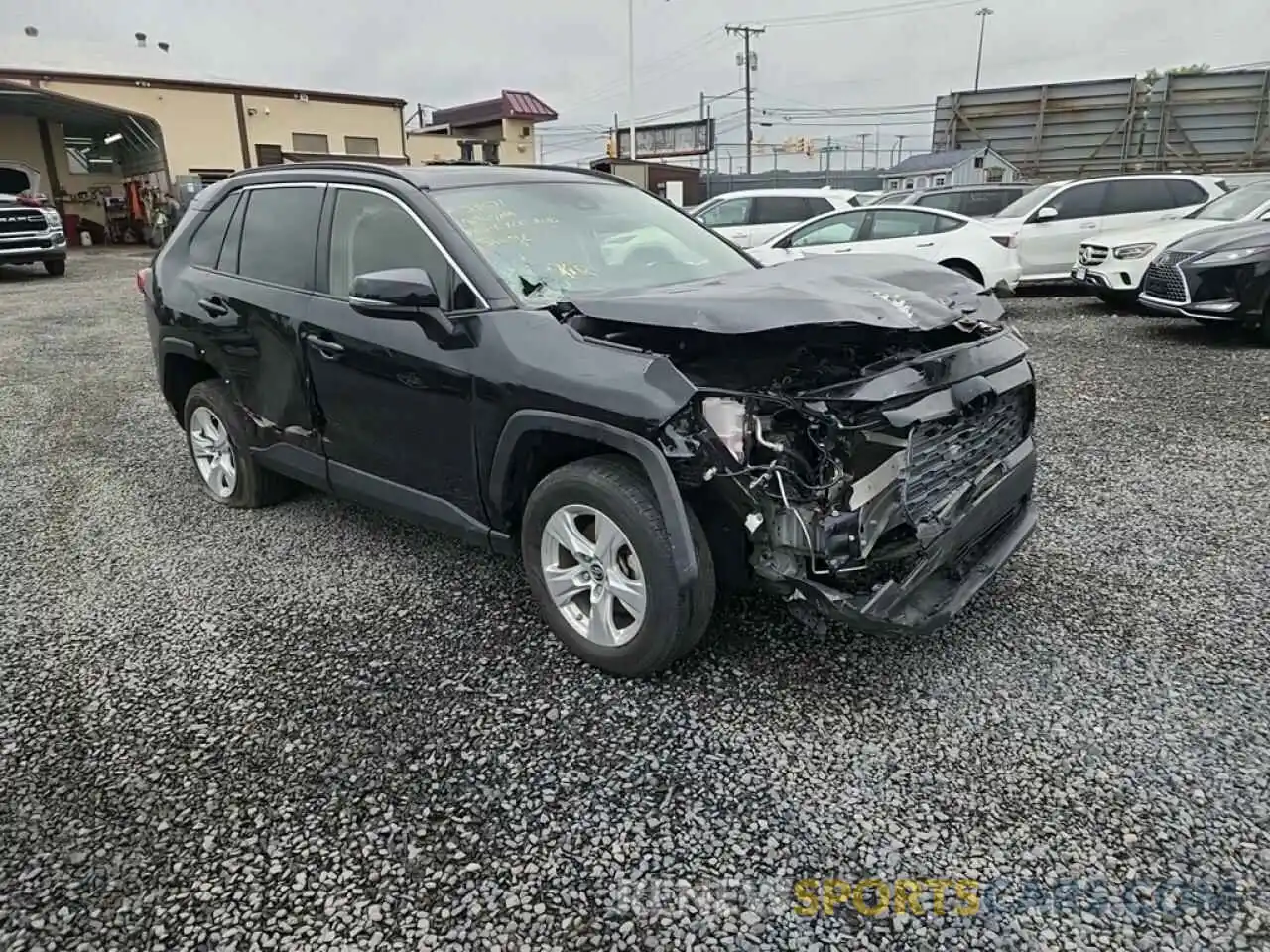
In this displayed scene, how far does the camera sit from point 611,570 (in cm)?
289

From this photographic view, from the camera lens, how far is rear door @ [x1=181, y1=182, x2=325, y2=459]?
3867mm

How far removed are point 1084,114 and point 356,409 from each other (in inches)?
975

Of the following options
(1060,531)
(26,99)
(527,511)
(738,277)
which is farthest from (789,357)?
(26,99)

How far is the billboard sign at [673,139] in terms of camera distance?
4694 cm

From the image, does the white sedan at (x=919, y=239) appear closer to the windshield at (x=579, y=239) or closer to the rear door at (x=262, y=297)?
the windshield at (x=579, y=239)

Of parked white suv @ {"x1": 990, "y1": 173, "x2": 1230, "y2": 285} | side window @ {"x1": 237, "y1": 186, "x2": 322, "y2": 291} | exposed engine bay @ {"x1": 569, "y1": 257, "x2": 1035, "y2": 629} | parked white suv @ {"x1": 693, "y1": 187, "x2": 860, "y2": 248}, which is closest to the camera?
exposed engine bay @ {"x1": 569, "y1": 257, "x2": 1035, "y2": 629}

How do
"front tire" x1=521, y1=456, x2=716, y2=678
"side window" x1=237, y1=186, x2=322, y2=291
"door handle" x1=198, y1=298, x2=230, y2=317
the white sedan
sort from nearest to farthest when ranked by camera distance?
1. "front tire" x1=521, y1=456, x2=716, y2=678
2. "side window" x1=237, y1=186, x2=322, y2=291
3. "door handle" x1=198, y1=298, x2=230, y2=317
4. the white sedan

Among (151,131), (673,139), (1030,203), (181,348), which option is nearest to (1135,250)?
(1030,203)

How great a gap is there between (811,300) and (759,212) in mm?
11328

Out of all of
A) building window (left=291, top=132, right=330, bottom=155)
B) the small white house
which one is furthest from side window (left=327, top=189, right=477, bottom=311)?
building window (left=291, top=132, right=330, bottom=155)

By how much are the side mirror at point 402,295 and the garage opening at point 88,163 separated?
23.9 m

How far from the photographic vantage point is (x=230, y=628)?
3.38 meters

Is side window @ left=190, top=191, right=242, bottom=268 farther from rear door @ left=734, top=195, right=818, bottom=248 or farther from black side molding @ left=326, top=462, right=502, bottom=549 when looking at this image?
rear door @ left=734, top=195, right=818, bottom=248

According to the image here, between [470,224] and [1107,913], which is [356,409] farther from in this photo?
[1107,913]
